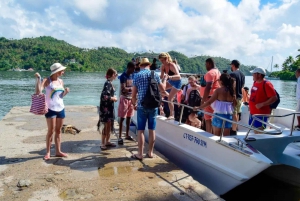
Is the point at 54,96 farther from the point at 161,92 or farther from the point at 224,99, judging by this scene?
→ the point at 224,99

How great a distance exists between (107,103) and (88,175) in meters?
1.46

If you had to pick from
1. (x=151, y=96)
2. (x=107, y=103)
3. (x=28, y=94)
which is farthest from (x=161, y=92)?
(x=28, y=94)

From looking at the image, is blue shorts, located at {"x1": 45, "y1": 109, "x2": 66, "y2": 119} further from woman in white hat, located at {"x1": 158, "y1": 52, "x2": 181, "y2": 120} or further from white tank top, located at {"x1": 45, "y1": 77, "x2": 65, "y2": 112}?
woman in white hat, located at {"x1": 158, "y1": 52, "x2": 181, "y2": 120}

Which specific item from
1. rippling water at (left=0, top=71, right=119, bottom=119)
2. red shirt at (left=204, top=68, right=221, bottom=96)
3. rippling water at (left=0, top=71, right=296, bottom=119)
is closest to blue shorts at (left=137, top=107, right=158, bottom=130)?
red shirt at (left=204, top=68, right=221, bottom=96)

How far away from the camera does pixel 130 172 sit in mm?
4266

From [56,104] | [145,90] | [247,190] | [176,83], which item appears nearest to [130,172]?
[145,90]

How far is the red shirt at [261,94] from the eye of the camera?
15.8 ft

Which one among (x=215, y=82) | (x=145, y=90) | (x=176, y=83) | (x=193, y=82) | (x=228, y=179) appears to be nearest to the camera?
(x=228, y=179)

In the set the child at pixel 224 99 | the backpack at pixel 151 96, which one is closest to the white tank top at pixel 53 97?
the backpack at pixel 151 96

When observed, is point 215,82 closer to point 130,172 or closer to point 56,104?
point 130,172

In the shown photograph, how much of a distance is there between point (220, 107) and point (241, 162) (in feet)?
3.01

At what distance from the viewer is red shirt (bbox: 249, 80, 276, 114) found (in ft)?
15.8

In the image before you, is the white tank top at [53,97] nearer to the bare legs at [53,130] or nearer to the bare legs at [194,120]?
the bare legs at [53,130]

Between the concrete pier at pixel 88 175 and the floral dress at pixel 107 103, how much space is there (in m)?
0.69
